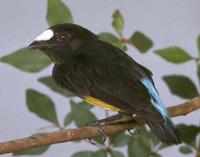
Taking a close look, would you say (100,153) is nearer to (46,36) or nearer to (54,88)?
(54,88)

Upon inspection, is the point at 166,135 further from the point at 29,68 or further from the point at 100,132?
the point at 29,68

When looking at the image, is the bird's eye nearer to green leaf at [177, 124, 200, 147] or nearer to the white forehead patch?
the white forehead patch

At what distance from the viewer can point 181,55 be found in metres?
1.26

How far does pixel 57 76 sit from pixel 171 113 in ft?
0.70

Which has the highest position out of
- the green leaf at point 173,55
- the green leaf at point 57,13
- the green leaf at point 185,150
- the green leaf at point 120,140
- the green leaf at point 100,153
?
the green leaf at point 57,13

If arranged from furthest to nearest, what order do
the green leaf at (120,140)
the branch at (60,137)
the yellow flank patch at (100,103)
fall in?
1. the green leaf at (120,140)
2. the yellow flank patch at (100,103)
3. the branch at (60,137)

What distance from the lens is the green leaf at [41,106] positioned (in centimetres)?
126

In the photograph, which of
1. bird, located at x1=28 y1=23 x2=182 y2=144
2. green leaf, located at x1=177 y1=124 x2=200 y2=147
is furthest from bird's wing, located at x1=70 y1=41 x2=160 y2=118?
green leaf, located at x1=177 y1=124 x2=200 y2=147

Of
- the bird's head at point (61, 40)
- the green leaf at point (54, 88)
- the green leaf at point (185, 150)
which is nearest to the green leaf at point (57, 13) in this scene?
the bird's head at point (61, 40)

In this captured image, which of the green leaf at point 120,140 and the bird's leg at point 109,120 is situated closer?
the bird's leg at point 109,120

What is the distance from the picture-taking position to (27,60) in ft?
3.89

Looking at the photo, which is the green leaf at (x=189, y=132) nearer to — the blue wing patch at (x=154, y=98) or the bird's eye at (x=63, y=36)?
the blue wing patch at (x=154, y=98)

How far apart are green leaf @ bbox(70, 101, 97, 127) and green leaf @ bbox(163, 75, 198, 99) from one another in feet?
0.57

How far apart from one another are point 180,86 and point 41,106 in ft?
0.94
